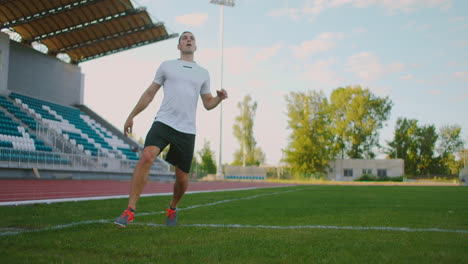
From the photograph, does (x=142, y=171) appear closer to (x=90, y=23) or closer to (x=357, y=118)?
(x=90, y=23)

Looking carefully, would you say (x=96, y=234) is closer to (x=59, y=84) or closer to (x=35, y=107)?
(x=35, y=107)

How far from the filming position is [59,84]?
29938mm

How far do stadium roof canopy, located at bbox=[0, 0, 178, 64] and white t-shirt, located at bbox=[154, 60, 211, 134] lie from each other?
19.8 metres

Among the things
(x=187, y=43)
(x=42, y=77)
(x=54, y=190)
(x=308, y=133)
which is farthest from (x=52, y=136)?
(x=308, y=133)

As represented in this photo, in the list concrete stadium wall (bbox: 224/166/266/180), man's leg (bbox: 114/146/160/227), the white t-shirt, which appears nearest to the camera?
man's leg (bbox: 114/146/160/227)

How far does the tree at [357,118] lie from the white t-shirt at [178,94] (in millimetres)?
56775

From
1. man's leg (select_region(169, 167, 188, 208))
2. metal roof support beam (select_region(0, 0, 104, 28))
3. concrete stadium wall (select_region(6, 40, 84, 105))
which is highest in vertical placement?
metal roof support beam (select_region(0, 0, 104, 28))

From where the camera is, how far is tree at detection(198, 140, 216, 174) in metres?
63.4

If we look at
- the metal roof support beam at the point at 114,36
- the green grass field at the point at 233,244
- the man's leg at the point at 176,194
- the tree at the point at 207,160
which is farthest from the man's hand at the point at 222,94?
the tree at the point at 207,160

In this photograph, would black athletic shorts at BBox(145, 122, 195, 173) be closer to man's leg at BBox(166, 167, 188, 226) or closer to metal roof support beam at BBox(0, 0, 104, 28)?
man's leg at BBox(166, 167, 188, 226)

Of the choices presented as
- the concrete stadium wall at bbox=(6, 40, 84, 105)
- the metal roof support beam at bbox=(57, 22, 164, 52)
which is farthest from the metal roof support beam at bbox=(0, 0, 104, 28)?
the metal roof support beam at bbox=(57, 22, 164, 52)

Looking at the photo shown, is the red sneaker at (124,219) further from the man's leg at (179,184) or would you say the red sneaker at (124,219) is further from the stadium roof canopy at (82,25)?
the stadium roof canopy at (82,25)

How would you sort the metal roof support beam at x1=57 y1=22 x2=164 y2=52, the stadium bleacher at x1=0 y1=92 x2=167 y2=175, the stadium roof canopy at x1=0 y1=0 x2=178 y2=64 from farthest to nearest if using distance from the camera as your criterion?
the metal roof support beam at x1=57 y1=22 x2=164 y2=52, the stadium roof canopy at x1=0 y1=0 x2=178 y2=64, the stadium bleacher at x1=0 y1=92 x2=167 y2=175

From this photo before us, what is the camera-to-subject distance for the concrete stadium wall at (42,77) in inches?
1033
